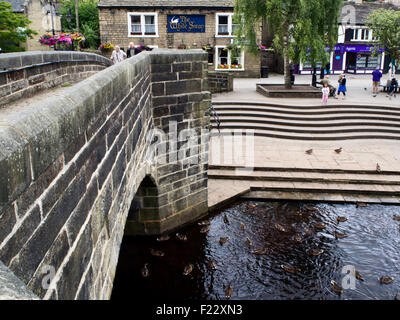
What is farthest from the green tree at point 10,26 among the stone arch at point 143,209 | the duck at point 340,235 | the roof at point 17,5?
the duck at point 340,235

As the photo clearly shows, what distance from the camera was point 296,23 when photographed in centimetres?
1911

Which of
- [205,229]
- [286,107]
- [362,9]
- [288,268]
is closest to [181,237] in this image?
[205,229]

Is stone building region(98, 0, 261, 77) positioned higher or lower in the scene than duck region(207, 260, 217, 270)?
higher

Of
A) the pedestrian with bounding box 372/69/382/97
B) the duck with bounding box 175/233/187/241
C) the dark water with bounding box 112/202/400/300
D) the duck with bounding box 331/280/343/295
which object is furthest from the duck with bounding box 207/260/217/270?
the pedestrian with bounding box 372/69/382/97

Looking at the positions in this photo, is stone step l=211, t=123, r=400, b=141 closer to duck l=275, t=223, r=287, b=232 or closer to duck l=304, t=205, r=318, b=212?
duck l=304, t=205, r=318, b=212

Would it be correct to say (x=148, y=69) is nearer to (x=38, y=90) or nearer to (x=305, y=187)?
(x=38, y=90)

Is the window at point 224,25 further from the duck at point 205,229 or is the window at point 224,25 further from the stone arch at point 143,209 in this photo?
the stone arch at point 143,209

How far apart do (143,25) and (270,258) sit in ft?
76.5

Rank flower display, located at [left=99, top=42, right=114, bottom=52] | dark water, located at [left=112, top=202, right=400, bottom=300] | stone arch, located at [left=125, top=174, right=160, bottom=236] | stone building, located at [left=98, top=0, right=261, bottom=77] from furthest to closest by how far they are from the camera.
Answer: stone building, located at [left=98, top=0, right=261, bottom=77] → flower display, located at [left=99, top=42, right=114, bottom=52] → stone arch, located at [left=125, top=174, right=160, bottom=236] → dark water, located at [left=112, top=202, right=400, bottom=300]

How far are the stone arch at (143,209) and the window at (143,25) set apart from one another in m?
21.3

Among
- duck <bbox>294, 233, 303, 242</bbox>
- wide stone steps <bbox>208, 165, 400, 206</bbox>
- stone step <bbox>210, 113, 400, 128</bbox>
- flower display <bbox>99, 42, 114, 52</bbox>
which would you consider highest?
flower display <bbox>99, 42, 114, 52</bbox>

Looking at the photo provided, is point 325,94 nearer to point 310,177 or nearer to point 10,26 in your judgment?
point 310,177

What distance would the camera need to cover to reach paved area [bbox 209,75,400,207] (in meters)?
11.8

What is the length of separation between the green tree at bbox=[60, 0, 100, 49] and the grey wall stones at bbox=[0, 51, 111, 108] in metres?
18.6
